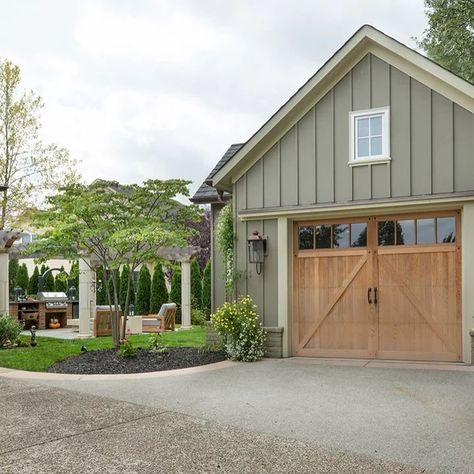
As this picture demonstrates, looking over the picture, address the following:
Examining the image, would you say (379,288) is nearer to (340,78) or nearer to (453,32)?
(340,78)

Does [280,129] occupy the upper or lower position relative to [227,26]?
lower

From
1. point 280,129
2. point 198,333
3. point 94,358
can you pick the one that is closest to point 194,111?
point 198,333

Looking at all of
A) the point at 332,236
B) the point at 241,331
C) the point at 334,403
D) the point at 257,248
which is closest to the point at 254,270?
the point at 257,248

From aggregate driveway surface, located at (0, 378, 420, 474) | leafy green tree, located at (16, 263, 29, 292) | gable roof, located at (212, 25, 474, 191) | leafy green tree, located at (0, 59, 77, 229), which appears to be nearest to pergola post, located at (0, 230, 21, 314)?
gable roof, located at (212, 25, 474, 191)

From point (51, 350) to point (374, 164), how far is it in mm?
7024

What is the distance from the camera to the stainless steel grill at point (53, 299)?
58.5 feet

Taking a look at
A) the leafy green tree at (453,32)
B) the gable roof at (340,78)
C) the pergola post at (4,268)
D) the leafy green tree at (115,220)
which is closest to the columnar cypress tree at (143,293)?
the pergola post at (4,268)

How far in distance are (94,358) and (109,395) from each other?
109 inches

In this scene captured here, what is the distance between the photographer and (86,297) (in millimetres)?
15016

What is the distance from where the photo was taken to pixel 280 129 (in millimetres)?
9914

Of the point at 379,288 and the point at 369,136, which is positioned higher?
the point at 369,136

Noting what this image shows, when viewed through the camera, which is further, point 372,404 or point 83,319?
point 83,319

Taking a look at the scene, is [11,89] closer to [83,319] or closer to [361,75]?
[83,319]

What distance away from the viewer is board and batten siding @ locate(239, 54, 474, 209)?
8.66 m
